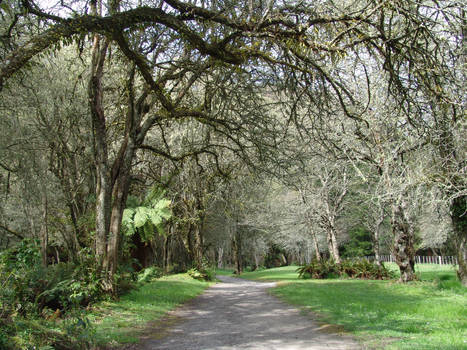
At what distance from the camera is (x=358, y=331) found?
6840 mm

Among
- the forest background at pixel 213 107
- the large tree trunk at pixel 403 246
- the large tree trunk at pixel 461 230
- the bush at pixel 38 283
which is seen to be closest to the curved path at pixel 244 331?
the bush at pixel 38 283

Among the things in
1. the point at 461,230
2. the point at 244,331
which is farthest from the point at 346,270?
the point at 244,331

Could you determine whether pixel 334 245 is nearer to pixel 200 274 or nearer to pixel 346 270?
pixel 346 270

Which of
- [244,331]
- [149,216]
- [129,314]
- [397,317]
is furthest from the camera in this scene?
[149,216]

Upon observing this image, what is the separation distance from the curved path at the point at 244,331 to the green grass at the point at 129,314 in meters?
0.37

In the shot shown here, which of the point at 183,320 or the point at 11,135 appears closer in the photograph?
the point at 183,320

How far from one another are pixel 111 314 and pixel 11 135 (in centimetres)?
672

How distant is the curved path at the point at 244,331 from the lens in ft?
20.3

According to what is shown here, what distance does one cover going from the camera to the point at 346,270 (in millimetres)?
21359

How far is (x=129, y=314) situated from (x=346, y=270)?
15.0 m

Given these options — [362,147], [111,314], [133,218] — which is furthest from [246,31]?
[133,218]

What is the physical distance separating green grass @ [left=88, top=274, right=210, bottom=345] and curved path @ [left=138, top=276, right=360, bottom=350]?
37cm

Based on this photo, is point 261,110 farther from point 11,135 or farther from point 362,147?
point 11,135

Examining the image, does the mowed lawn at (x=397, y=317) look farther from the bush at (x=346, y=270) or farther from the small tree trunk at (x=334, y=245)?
the small tree trunk at (x=334, y=245)
